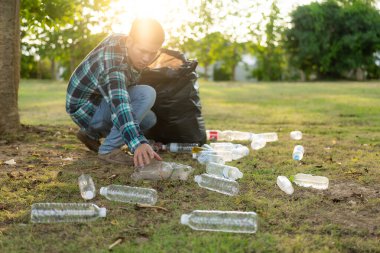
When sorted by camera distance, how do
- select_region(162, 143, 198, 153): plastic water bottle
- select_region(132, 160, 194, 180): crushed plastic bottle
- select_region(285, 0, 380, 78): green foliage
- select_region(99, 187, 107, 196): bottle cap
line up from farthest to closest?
select_region(285, 0, 380, 78): green foliage, select_region(162, 143, 198, 153): plastic water bottle, select_region(132, 160, 194, 180): crushed plastic bottle, select_region(99, 187, 107, 196): bottle cap

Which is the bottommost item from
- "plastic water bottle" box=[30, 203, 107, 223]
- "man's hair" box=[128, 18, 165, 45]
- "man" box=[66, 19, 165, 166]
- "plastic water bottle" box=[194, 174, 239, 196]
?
"plastic water bottle" box=[30, 203, 107, 223]

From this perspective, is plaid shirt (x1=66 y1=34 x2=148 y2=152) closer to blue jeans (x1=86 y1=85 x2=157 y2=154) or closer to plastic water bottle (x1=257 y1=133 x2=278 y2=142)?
blue jeans (x1=86 y1=85 x2=157 y2=154)

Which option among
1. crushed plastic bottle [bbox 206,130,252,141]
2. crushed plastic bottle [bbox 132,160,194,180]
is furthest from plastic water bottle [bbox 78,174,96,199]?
crushed plastic bottle [bbox 206,130,252,141]

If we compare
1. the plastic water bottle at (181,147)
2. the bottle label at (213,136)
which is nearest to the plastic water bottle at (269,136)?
the bottle label at (213,136)

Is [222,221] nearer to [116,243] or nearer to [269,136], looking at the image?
[116,243]

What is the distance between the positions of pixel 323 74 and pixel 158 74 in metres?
34.8

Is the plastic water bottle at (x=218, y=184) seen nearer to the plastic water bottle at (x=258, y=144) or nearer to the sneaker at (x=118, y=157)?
the sneaker at (x=118, y=157)

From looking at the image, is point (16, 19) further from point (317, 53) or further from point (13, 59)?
point (317, 53)

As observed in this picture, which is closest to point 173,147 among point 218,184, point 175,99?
point 175,99

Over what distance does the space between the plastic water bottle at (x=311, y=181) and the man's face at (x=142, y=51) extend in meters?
1.43

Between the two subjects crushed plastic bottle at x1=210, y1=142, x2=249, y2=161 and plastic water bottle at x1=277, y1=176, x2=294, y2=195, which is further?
crushed plastic bottle at x1=210, y1=142, x2=249, y2=161

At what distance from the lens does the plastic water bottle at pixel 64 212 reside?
2.67m

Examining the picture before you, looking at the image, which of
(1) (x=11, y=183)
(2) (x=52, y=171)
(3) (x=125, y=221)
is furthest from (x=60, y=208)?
(2) (x=52, y=171)

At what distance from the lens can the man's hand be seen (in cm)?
312
